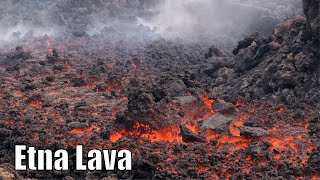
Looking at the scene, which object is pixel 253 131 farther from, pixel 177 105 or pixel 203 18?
pixel 203 18

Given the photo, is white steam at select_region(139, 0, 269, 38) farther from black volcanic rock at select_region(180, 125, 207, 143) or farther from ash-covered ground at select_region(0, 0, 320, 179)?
black volcanic rock at select_region(180, 125, 207, 143)

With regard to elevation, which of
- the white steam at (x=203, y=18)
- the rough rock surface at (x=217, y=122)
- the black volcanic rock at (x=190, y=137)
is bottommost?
the black volcanic rock at (x=190, y=137)

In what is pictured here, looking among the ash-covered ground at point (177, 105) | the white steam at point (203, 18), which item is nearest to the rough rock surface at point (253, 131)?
the ash-covered ground at point (177, 105)

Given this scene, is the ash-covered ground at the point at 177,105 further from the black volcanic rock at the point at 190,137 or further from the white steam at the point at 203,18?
the white steam at the point at 203,18

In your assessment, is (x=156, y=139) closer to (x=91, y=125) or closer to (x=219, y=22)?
(x=91, y=125)

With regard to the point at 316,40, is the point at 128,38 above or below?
above

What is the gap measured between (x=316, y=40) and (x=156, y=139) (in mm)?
11182

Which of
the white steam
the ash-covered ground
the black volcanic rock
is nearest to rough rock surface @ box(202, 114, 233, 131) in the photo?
the ash-covered ground

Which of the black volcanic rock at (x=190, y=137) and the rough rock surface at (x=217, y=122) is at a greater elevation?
the rough rock surface at (x=217, y=122)

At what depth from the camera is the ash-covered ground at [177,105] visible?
13953 mm

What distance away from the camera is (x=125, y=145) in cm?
1503

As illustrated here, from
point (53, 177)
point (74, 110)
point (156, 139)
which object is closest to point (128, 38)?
point (74, 110)

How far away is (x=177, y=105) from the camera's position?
18203mm

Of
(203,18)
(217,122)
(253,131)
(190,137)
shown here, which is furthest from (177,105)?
(203,18)
